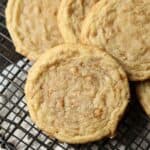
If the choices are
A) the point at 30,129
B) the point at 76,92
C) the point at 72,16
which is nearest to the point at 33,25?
the point at 72,16

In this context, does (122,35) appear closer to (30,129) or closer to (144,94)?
(144,94)

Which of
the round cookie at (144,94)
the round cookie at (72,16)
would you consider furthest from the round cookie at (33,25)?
the round cookie at (144,94)

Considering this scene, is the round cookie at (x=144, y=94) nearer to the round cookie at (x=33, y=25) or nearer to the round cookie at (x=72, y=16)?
the round cookie at (x=72, y=16)

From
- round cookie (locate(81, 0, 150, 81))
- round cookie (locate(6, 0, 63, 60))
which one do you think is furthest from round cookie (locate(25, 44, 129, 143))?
round cookie (locate(6, 0, 63, 60))

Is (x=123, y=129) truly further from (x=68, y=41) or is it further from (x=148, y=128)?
(x=68, y=41)

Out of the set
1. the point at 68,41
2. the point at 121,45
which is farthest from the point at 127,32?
the point at 68,41
